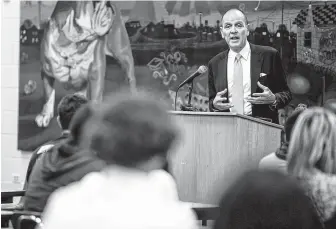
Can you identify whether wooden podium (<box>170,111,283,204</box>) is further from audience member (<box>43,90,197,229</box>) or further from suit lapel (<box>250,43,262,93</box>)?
audience member (<box>43,90,197,229</box>)

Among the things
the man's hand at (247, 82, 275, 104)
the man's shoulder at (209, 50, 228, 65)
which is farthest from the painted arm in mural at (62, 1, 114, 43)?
the man's hand at (247, 82, 275, 104)

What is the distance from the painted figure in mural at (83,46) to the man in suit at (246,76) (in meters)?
1.43

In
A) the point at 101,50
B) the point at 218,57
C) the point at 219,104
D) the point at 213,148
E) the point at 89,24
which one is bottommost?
the point at 213,148

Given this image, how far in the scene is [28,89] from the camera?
24.6ft

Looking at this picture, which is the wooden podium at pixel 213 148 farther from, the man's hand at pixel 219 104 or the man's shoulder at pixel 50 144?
the man's shoulder at pixel 50 144

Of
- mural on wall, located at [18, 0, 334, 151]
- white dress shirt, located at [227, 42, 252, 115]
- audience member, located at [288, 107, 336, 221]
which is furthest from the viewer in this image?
mural on wall, located at [18, 0, 334, 151]

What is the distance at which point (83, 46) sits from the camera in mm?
7324

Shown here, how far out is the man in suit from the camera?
5.63 metres

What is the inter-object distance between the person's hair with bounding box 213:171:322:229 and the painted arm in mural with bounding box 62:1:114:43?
5920 millimetres

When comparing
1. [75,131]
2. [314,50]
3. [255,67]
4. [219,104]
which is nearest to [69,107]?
[75,131]

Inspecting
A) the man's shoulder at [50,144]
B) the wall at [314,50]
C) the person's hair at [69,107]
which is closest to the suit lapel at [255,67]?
the wall at [314,50]

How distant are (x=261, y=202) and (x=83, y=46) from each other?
19.9ft

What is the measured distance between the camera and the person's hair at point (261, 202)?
141cm

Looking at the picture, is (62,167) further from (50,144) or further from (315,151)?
(315,151)
